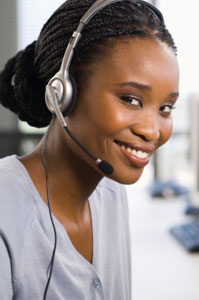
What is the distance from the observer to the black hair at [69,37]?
0.69 metres

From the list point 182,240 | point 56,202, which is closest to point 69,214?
point 56,202

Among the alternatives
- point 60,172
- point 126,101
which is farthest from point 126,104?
point 60,172

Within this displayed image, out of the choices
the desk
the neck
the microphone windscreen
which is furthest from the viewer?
the desk

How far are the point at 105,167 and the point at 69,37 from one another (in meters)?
0.26

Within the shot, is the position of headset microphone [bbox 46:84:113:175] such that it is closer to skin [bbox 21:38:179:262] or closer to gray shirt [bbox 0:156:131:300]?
skin [bbox 21:38:179:262]

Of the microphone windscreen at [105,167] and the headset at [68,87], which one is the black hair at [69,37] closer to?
the headset at [68,87]

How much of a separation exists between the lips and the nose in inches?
0.8

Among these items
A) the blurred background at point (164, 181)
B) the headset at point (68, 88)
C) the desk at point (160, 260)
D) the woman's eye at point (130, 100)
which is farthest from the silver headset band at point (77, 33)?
the desk at point (160, 260)

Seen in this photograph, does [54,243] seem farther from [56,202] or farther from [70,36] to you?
[70,36]

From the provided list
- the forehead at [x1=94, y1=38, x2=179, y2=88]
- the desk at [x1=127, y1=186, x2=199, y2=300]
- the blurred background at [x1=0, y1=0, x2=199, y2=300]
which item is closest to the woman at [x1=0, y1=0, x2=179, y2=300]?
the forehead at [x1=94, y1=38, x2=179, y2=88]

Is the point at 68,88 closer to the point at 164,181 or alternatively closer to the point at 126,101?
the point at 126,101

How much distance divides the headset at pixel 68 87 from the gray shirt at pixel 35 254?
0.50ft

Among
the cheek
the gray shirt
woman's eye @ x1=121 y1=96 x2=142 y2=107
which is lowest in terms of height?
the gray shirt

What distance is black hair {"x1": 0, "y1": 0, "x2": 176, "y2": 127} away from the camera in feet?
2.26
